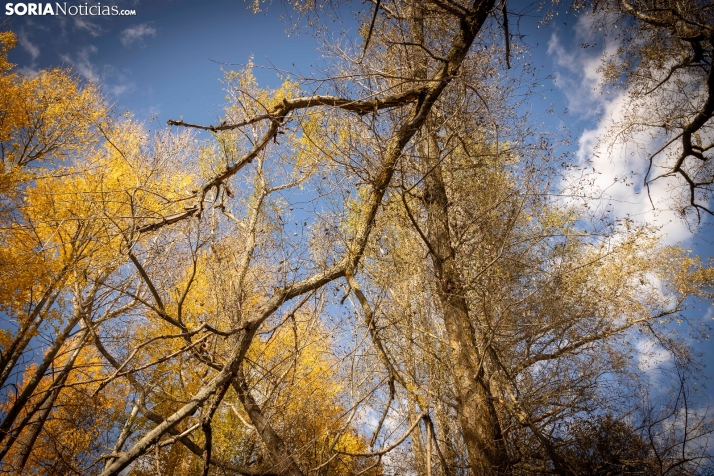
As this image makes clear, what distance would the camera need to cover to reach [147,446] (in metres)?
1.58

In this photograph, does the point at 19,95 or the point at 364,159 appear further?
the point at 19,95

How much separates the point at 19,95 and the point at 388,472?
1204 cm

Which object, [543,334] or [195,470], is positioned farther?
[195,470]

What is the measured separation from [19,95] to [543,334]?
12.7 m

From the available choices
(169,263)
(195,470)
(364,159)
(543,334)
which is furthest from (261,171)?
(195,470)

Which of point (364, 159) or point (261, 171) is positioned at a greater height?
point (261, 171)

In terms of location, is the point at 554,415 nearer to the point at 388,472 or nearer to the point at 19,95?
the point at 388,472

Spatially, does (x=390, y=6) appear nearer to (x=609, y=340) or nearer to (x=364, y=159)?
(x=364, y=159)

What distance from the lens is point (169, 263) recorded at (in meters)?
5.97

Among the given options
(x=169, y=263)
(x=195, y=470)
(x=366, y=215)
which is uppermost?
(x=169, y=263)

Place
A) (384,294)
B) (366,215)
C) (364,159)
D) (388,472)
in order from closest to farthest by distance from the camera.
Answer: (366,215)
(364,159)
(384,294)
(388,472)

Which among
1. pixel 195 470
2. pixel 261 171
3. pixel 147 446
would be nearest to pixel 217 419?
pixel 195 470

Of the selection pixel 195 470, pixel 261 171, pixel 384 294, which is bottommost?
pixel 195 470

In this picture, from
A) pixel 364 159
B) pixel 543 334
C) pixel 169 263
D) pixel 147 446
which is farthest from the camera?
pixel 169 263
